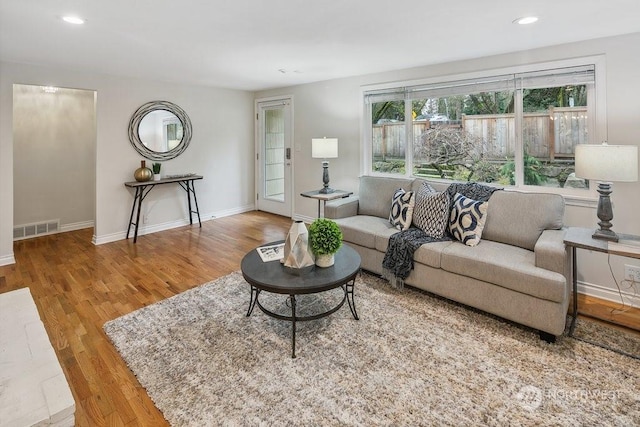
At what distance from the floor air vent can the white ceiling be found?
2.38 m

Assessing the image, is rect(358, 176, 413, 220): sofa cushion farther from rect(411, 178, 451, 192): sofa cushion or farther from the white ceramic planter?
the white ceramic planter

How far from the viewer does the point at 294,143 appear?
18.4 ft

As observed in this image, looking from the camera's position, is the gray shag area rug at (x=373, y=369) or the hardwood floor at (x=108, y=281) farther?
the hardwood floor at (x=108, y=281)

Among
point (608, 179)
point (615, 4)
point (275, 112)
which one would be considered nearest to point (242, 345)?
point (608, 179)

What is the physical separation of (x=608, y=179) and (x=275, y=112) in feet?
15.8

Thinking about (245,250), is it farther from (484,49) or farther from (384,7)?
(484,49)

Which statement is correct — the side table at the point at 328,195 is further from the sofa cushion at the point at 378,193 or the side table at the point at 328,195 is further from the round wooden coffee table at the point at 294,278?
the round wooden coffee table at the point at 294,278

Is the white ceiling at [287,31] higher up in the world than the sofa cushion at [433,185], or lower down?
higher up

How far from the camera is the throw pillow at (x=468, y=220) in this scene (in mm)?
2861

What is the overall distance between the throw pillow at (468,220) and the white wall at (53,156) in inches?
187

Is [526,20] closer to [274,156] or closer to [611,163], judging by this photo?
[611,163]

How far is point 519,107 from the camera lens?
3.32 metres

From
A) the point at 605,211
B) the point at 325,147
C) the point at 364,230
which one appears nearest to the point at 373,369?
the point at 364,230

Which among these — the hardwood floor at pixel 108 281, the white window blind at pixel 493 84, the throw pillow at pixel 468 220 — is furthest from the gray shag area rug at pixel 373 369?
the white window blind at pixel 493 84
